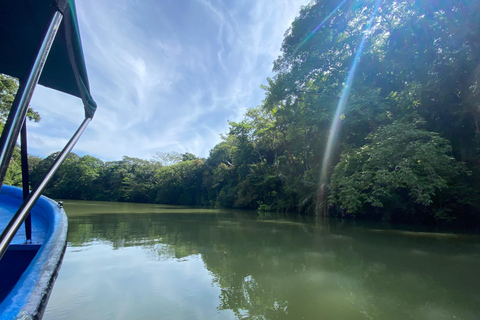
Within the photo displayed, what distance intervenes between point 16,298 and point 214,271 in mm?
→ 2842

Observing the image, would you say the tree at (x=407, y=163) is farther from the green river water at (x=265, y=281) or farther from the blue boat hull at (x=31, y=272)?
the blue boat hull at (x=31, y=272)

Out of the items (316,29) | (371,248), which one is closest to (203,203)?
(316,29)

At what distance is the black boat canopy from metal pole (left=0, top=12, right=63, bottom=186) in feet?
0.07

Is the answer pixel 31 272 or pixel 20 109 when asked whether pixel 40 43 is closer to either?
pixel 20 109

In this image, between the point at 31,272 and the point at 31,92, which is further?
the point at 31,272

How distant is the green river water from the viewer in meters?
2.30

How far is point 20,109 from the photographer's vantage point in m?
0.72

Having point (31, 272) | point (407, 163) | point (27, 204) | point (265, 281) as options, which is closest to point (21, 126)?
point (27, 204)

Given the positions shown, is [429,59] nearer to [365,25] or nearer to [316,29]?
[365,25]

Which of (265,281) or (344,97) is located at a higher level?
(344,97)

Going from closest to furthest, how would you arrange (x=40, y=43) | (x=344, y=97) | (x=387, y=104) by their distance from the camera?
(x=40, y=43)
(x=387, y=104)
(x=344, y=97)

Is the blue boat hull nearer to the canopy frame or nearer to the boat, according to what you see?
the boat

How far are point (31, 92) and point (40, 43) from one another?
20cm

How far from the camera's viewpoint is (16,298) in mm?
860
